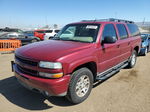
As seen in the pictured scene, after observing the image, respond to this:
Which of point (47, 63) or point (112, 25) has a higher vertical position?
point (112, 25)

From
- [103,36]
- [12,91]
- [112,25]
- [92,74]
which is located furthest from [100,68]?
[12,91]

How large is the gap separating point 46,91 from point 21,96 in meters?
1.26

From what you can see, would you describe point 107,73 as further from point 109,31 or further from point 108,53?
point 109,31

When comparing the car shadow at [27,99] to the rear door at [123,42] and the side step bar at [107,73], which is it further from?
the rear door at [123,42]

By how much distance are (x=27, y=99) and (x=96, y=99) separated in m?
1.74

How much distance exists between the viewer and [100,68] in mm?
3900

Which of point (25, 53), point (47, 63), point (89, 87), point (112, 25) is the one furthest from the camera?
point (112, 25)

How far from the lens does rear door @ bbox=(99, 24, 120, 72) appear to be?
3881 mm

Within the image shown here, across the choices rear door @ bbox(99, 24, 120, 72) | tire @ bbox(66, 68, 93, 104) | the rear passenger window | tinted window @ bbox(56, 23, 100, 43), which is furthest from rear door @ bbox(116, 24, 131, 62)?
tire @ bbox(66, 68, 93, 104)

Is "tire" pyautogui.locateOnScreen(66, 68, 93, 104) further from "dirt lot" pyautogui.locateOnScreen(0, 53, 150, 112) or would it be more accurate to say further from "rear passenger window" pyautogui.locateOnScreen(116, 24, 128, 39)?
"rear passenger window" pyautogui.locateOnScreen(116, 24, 128, 39)

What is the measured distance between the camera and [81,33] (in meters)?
4.18

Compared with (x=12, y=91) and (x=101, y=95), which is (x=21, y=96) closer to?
(x=12, y=91)

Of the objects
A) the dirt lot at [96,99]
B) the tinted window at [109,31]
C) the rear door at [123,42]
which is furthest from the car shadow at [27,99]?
the rear door at [123,42]

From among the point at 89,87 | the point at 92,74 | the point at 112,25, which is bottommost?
the point at 89,87
